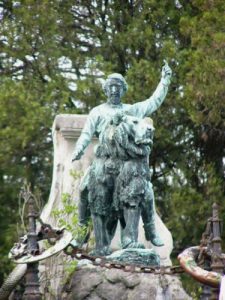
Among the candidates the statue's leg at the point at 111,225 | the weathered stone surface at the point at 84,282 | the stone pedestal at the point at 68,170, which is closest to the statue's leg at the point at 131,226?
the statue's leg at the point at 111,225

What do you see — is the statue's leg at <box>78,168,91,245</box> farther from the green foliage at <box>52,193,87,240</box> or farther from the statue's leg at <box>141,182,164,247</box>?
the statue's leg at <box>141,182,164,247</box>

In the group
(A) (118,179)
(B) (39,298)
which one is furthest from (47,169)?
(B) (39,298)

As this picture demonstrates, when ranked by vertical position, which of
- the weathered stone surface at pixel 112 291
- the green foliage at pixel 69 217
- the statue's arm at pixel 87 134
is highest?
the statue's arm at pixel 87 134

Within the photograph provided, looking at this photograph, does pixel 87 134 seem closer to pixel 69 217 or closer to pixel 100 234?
pixel 100 234

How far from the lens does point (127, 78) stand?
22.6 metres

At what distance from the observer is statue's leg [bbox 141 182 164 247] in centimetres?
1498

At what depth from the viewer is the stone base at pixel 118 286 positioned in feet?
46.5

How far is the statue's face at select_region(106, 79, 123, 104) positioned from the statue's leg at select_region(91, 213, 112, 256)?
138 cm

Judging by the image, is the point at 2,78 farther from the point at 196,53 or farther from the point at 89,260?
the point at 89,260

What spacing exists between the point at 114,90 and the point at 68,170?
7.47 feet

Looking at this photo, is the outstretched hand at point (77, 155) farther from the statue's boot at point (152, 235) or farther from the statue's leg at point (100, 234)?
the statue's boot at point (152, 235)

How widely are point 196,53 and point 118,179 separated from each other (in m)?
7.27

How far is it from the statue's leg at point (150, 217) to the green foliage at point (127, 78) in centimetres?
637

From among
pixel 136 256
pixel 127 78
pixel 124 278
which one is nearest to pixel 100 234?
pixel 136 256
